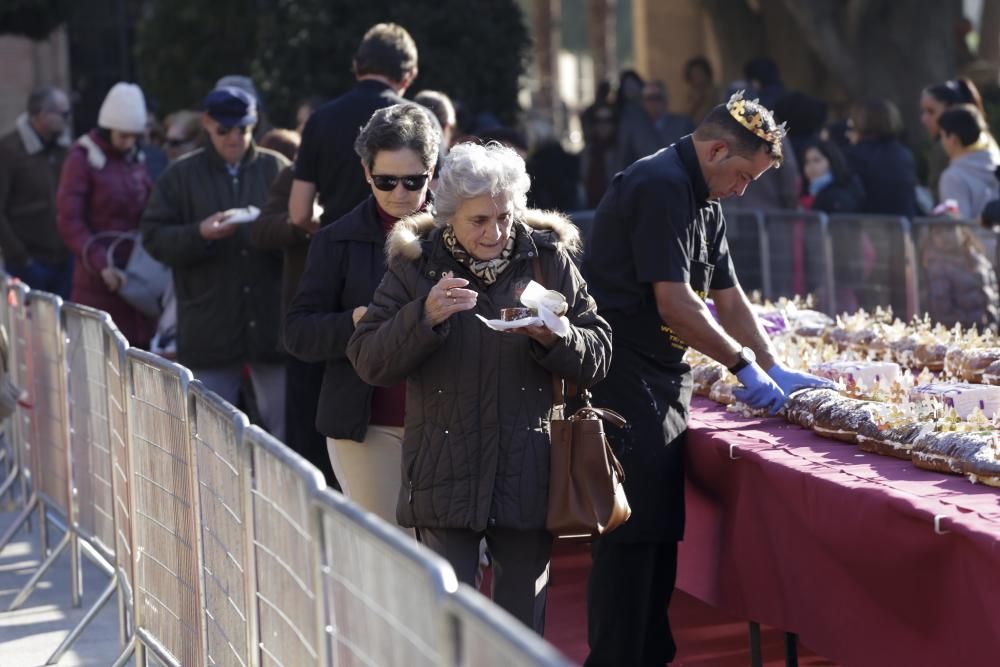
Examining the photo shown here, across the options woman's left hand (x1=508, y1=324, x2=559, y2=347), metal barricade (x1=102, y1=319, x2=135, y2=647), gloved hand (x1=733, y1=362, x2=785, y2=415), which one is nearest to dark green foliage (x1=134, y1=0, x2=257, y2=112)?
metal barricade (x1=102, y1=319, x2=135, y2=647)

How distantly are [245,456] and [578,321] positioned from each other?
3.74 feet

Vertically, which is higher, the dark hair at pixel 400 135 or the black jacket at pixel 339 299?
the dark hair at pixel 400 135

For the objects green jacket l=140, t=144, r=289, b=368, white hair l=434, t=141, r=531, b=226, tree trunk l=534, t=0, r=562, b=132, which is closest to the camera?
white hair l=434, t=141, r=531, b=226

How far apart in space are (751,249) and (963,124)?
2.49 m

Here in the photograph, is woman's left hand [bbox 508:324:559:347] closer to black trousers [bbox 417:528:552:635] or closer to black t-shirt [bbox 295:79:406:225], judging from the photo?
black trousers [bbox 417:528:552:635]

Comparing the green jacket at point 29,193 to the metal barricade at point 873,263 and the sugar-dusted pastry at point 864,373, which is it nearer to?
the metal barricade at point 873,263

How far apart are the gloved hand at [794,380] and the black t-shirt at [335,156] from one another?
1996 millimetres

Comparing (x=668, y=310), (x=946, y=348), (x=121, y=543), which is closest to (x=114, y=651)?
(x=121, y=543)

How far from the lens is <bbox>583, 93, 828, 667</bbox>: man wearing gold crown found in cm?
543

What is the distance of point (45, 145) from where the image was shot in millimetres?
12156

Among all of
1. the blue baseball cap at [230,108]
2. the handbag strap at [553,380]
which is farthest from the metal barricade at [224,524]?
the blue baseball cap at [230,108]

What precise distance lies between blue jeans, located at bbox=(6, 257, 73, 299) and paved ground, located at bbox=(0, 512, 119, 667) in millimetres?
3452

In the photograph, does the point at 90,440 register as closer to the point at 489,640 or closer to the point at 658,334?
the point at 658,334

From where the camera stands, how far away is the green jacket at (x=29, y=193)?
1191 centimetres
